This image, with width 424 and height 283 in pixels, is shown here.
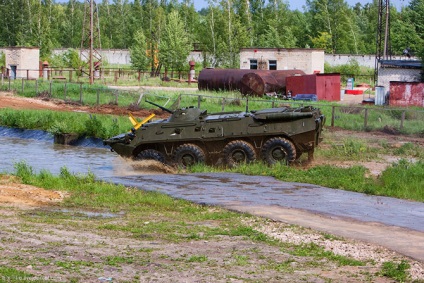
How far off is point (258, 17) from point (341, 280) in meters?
82.1

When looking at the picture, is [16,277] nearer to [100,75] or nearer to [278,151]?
[278,151]

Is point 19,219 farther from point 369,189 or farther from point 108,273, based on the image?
point 369,189

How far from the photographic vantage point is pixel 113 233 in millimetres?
13367

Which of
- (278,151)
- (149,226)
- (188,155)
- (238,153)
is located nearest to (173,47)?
(188,155)

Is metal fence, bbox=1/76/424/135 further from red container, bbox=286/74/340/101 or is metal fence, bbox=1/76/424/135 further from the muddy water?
the muddy water

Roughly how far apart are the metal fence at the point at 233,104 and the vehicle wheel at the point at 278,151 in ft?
13.0

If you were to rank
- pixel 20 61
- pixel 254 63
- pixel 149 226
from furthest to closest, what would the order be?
1. pixel 20 61
2. pixel 254 63
3. pixel 149 226

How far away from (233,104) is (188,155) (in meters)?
16.2

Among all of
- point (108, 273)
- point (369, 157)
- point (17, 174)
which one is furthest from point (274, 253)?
point (369, 157)

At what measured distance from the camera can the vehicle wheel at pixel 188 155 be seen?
934 inches

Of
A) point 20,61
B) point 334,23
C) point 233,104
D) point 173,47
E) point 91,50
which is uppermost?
point 334,23

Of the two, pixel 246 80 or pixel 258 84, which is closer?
pixel 258 84

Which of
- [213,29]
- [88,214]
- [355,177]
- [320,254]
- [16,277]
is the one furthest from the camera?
[213,29]

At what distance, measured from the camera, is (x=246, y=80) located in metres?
47.5
